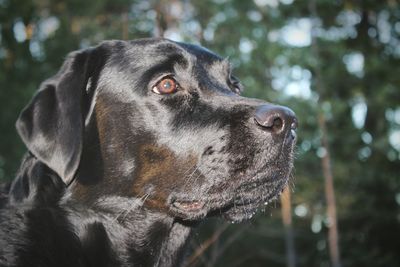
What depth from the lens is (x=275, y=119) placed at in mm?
3076

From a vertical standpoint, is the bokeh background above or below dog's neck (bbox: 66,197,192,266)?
below

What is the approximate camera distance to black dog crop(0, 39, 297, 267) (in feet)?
10.3

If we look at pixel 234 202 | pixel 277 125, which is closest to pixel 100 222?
pixel 234 202

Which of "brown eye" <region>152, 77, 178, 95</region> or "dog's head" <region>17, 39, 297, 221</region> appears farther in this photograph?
"brown eye" <region>152, 77, 178, 95</region>

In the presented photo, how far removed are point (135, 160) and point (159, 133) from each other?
0.88 ft

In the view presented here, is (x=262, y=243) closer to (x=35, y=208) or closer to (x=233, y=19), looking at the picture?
(x=233, y=19)

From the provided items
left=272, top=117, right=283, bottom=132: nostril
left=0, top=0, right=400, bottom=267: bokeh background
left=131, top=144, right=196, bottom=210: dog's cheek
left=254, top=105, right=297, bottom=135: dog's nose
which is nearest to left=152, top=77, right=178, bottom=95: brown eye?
left=131, top=144, right=196, bottom=210: dog's cheek

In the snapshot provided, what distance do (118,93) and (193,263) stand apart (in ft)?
7.81

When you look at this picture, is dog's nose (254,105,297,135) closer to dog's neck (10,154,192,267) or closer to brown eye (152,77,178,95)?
brown eye (152,77,178,95)

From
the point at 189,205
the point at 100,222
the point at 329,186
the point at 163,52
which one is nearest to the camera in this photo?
the point at 189,205

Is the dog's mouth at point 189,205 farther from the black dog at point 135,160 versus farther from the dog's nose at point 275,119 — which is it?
the dog's nose at point 275,119

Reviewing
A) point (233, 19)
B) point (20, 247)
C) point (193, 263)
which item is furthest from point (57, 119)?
point (233, 19)

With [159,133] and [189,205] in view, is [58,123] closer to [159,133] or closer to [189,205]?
[159,133]

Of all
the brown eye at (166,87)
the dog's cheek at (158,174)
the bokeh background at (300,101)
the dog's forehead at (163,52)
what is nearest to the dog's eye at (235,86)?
the dog's forehead at (163,52)
